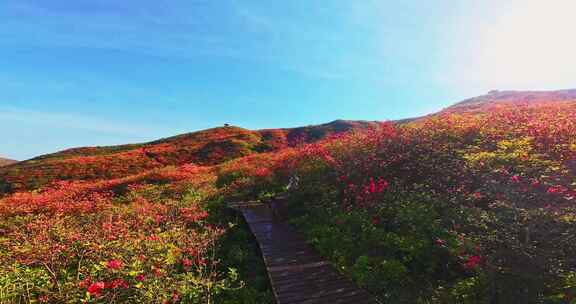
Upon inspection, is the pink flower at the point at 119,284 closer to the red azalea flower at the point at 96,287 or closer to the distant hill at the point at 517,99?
the red azalea flower at the point at 96,287

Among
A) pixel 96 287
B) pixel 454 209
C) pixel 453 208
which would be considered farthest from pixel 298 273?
pixel 453 208

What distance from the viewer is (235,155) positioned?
37469mm

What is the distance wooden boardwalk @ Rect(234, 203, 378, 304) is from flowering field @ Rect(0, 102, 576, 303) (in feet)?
1.40

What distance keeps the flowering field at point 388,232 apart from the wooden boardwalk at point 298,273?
0.43m

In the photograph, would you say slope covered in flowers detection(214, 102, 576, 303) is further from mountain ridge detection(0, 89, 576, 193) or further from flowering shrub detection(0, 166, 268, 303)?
mountain ridge detection(0, 89, 576, 193)

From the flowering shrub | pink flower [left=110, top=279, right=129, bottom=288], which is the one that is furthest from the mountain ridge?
pink flower [left=110, top=279, right=129, bottom=288]

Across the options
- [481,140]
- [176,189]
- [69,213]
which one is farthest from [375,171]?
[69,213]

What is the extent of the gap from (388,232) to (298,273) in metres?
3.08

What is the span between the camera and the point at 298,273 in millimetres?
7477

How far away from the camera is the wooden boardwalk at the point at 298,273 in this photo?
639 cm

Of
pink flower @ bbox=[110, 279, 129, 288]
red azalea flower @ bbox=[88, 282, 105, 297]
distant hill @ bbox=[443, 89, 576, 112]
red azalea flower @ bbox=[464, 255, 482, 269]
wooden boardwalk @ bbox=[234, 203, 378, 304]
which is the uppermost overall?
distant hill @ bbox=[443, 89, 576, 112]

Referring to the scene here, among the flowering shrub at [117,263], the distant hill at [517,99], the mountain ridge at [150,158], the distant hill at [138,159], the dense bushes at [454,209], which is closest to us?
the dense bushes at [454,209]

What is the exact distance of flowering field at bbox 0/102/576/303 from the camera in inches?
233

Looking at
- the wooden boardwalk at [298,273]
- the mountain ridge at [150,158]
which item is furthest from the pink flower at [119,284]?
the mountain ridge at [150,158]
